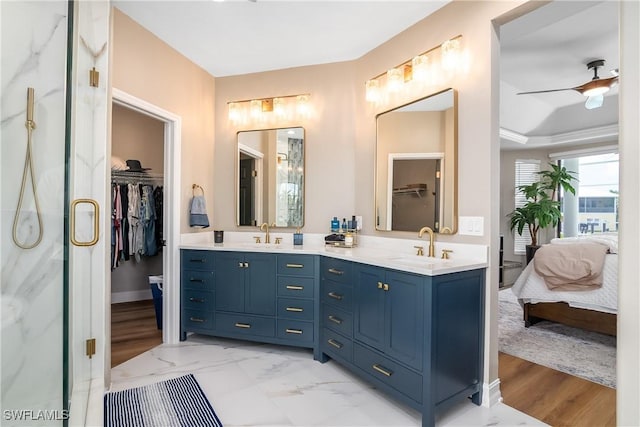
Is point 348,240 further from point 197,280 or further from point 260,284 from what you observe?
point 197,280

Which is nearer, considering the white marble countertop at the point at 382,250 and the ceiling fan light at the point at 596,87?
the white marble countertop at the point at 382,250

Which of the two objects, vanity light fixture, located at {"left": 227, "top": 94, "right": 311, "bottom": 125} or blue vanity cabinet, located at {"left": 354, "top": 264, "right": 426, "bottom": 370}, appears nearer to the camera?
blue vanity cabinet, located at {"left": 354, "top": 264, "right": 426, "bottom": 370}

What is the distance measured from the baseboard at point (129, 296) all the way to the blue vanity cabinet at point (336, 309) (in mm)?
2981

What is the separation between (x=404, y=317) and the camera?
194 cm

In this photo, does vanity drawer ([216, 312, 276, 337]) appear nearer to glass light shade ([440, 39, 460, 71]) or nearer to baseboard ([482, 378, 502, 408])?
baseboard ([482, 378, 502, 408])

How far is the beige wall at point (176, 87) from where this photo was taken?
2.52 m

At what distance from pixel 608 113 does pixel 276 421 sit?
18.8 ft

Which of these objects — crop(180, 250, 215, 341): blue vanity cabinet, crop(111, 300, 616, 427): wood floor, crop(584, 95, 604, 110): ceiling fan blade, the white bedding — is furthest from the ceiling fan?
crop(180, 250, 215, 341): blue vanity cabinet

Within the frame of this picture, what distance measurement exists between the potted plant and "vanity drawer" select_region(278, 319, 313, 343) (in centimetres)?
435

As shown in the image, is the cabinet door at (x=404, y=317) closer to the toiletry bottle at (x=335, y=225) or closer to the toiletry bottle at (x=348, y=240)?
the toiletry bottle at (x=348, y=240)

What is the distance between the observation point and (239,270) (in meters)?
2.91

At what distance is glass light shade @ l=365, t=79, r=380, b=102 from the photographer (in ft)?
9.50

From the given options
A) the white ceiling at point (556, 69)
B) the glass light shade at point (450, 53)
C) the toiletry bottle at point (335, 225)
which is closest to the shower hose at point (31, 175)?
the toiletry bottle at point (335, 225)

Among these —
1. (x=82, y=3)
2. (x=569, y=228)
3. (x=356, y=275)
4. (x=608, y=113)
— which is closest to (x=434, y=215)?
(x=356, y=275)
